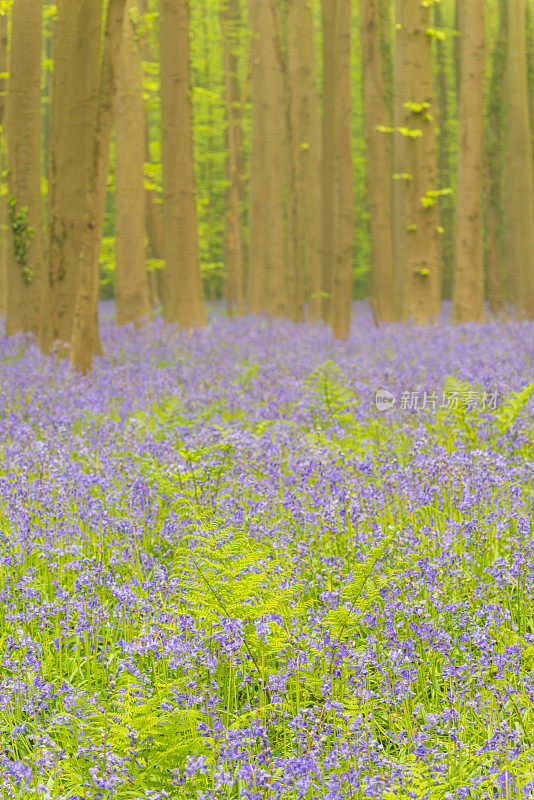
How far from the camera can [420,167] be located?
13.5 metres

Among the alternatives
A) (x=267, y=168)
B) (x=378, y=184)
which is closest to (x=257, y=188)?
(x=267, y=168)

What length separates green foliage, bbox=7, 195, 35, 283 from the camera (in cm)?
1234

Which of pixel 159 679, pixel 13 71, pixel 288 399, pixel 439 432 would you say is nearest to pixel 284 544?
pixel 159 679

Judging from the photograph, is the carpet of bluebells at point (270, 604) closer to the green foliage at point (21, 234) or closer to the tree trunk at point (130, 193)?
the green foliage at point (21, 234)

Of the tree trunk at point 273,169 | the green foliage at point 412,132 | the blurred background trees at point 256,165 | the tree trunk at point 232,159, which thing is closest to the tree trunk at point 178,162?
the blurred background trees at point 256,165

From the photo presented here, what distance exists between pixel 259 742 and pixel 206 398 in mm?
4635

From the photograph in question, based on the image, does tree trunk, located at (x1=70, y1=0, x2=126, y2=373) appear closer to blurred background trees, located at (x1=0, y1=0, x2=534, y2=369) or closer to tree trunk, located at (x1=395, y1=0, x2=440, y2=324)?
blurred background trees, located at (x1=0, y1=0, x2=534, y2=369)

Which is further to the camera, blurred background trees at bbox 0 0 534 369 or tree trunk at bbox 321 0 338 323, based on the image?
tree trunk at bbox 321 0 338 323

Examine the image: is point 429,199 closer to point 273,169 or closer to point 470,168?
point 470,168

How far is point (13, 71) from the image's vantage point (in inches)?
499

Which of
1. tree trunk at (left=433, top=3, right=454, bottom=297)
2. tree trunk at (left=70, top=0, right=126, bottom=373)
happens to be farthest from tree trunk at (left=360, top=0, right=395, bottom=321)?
tree trunk at (left=433, top=3, right=454, bottom=297)

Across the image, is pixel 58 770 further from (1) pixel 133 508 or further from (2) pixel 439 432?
(2) pixel 439 432

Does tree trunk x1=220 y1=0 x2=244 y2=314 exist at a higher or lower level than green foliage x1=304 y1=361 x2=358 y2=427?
higher

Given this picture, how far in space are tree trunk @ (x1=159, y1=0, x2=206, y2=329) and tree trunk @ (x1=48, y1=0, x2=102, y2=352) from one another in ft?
10.6
